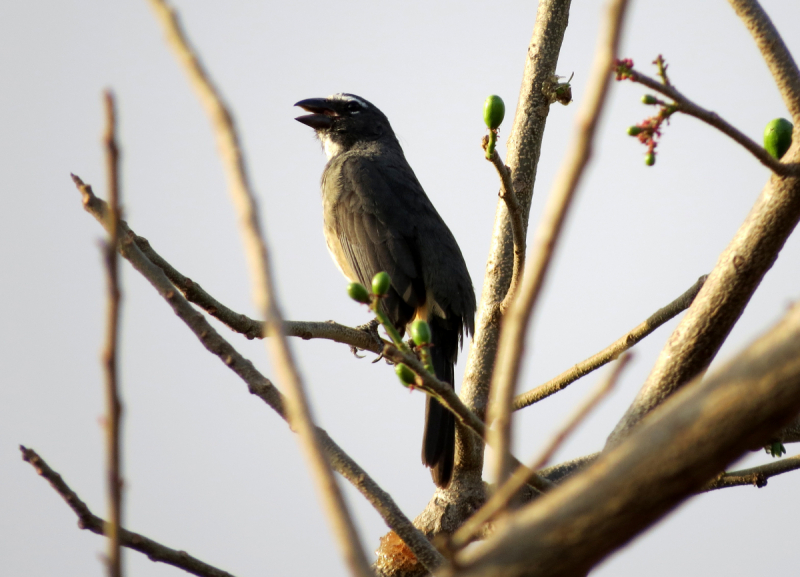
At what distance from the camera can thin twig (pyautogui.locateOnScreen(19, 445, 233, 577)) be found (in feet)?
7.06

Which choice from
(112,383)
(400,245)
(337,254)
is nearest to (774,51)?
(112,383)

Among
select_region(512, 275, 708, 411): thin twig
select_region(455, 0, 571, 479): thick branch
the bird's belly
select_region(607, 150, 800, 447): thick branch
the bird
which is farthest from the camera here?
the bird's belly

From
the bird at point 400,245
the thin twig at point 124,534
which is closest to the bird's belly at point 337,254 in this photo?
the bird at point 400,245

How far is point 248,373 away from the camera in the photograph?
283cm

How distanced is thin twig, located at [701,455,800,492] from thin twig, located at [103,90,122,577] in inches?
122

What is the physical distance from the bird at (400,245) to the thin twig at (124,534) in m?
2.50

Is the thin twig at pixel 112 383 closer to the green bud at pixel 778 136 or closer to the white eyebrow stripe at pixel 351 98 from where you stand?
the green bud at pixel 778 136

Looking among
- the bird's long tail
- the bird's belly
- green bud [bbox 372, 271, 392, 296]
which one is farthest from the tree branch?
the bird's belly

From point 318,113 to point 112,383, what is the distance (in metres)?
7.13

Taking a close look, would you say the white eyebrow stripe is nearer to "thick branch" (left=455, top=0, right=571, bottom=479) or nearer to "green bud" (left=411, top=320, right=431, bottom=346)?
"thick branch" (left=455, top=0, right=571, bottom=479)

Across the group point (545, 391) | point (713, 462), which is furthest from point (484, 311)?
point (713, 462)

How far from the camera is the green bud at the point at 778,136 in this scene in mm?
2631

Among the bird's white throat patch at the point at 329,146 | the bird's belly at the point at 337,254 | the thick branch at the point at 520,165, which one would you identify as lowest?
the thick branch at the point at 520,165

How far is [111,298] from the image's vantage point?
133 centimetres
